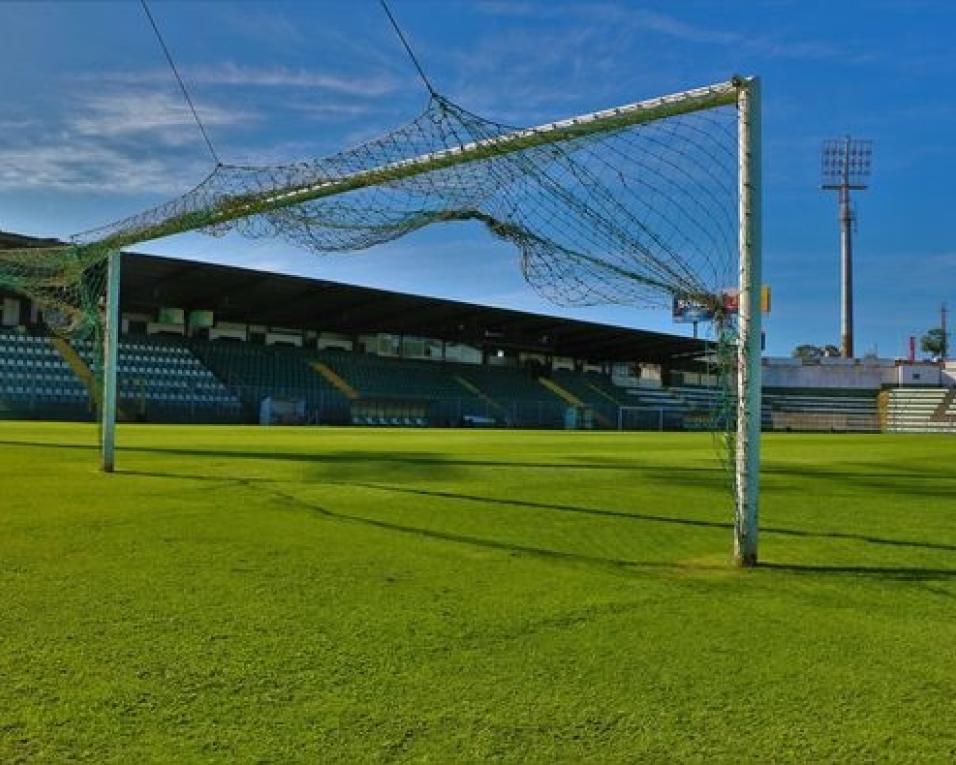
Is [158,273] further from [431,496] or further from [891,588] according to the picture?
[891,588]

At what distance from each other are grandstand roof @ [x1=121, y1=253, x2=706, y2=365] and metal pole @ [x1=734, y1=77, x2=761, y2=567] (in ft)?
122

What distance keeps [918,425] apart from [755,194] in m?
76.2

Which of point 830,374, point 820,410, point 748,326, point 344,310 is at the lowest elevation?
point 748,326

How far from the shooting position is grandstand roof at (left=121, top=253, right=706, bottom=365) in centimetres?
4372

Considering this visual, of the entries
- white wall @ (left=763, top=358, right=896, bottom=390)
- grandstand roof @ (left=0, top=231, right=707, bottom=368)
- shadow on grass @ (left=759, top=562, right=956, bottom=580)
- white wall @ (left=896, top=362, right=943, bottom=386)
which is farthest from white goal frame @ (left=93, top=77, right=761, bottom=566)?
white wall @ (left=896, top=362, right=943, bottom=386)

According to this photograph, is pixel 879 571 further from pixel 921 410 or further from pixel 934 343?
pixel 934 343

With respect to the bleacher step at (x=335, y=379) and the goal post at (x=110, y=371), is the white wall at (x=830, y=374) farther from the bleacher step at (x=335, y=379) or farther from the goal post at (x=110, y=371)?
the goal post at (x=110, y=371)

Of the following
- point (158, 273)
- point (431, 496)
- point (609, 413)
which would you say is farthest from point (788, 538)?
point (609, 413)

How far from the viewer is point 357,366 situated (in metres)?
54.5

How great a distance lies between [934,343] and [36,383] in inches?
4256

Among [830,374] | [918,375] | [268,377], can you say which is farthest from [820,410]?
[268,377]

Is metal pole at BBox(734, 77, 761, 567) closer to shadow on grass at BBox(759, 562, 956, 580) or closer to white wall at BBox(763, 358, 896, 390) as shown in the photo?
shadow on grass at BBox(759, 562, 956, 580)

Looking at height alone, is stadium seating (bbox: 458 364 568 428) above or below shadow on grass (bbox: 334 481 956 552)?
above

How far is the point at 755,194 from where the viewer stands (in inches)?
249
